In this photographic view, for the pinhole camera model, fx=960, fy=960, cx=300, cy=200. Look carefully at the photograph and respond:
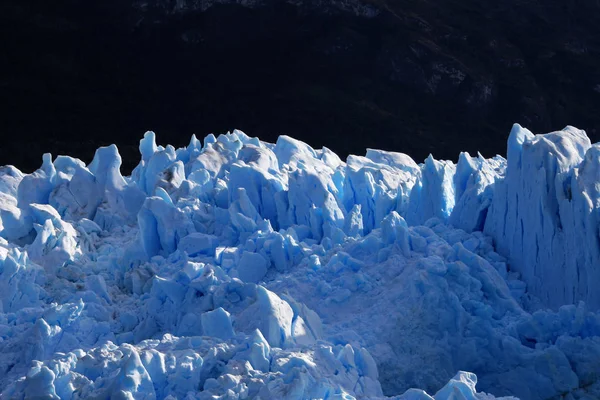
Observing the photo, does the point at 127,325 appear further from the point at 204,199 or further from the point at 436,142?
the point at 436,142

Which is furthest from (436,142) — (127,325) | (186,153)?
(127,325)

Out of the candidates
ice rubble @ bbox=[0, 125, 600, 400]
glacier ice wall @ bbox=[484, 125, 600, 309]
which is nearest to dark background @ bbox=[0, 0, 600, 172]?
ice rubble @ bbox=[0, 125, 600, 400]

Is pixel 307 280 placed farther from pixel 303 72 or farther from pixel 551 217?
pixel 303 72

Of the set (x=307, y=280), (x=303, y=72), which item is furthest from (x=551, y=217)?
(x=303, y=72)

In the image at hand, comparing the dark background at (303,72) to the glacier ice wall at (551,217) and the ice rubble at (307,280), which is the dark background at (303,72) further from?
the glacier ice wall at (551,217)

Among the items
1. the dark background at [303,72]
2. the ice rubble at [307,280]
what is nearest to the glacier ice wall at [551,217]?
the ice rubble at [307,280]
